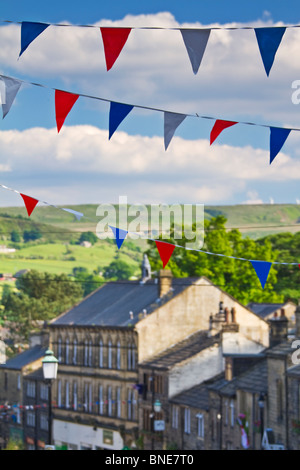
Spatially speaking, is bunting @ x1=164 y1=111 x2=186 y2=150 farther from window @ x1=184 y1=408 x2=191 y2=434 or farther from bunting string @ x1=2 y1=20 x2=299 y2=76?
window @ x1=184 y1=408 x2=191 y2=434

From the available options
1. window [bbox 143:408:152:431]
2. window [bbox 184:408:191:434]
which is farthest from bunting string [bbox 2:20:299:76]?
window [bbox 143:408:152:431]

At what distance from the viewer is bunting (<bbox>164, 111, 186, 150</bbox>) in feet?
65.1

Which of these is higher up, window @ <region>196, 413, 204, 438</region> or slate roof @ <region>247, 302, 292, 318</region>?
slate roof @ <region>247, 302, 292, 318</region>

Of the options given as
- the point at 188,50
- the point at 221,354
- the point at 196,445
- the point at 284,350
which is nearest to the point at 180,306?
the point at 221,354

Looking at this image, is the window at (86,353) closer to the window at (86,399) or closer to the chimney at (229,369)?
the window at (86,399)

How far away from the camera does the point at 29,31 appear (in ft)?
57.8

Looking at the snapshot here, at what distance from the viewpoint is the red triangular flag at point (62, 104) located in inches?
765

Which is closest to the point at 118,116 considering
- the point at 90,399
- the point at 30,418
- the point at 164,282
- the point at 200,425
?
the point at 200,425

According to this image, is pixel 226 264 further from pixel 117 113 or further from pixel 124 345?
pixel 117 113

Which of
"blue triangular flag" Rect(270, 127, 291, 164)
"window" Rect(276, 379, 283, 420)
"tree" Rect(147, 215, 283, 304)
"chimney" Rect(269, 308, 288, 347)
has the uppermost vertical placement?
"tree" Rect(147, 215, 283, 304)

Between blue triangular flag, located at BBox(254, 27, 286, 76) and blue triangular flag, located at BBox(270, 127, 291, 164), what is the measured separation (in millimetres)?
2306

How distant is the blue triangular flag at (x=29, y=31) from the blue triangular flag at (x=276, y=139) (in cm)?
470

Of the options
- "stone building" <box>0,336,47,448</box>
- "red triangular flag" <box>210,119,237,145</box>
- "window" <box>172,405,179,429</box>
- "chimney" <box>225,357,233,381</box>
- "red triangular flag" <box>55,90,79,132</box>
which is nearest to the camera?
"red triangular flag" <box>55,90,79,132</box>
